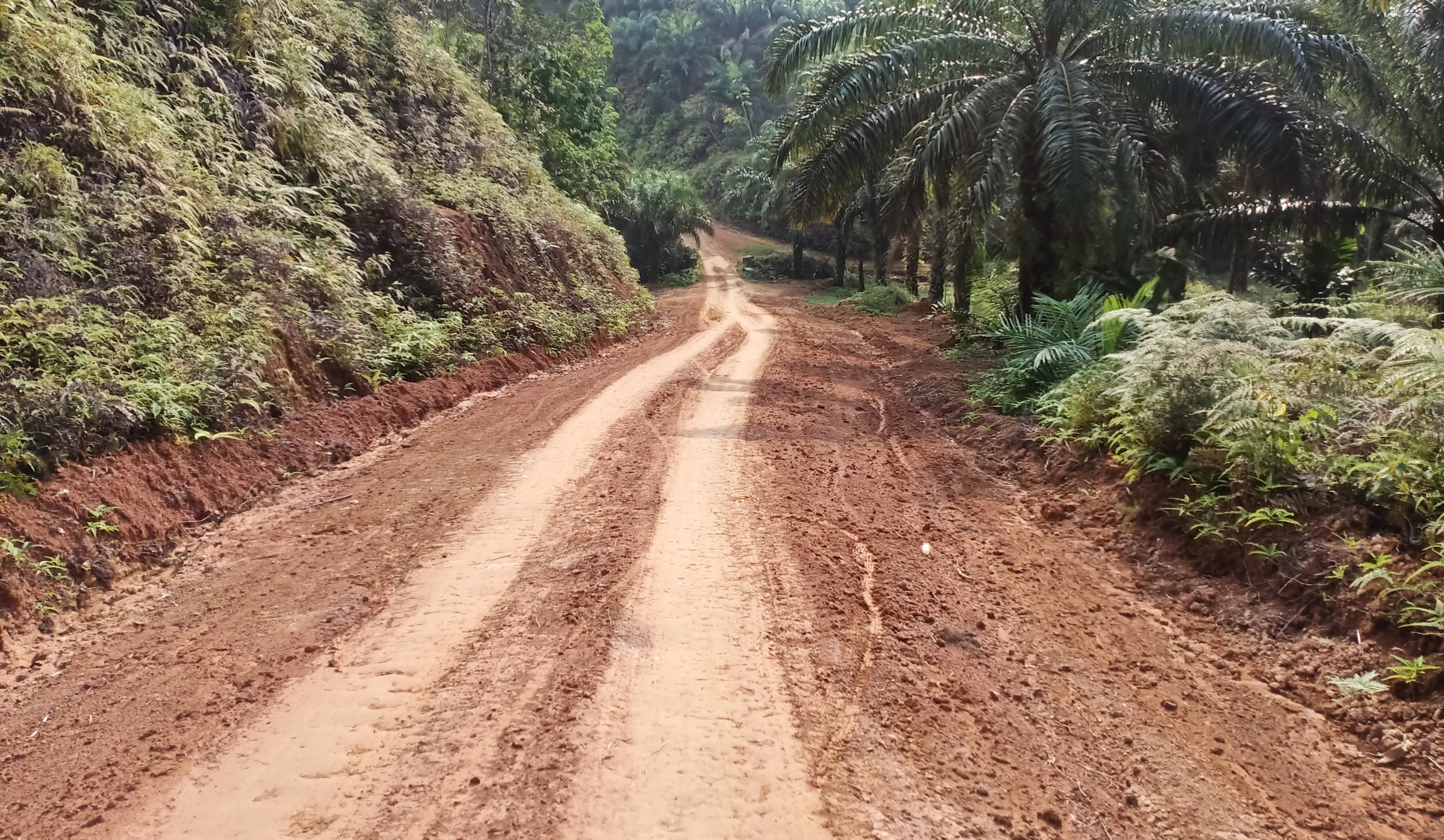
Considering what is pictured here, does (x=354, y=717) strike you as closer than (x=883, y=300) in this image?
Yes

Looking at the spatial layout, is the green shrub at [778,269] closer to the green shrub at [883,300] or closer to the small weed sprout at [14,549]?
the green shrub at [883,300]

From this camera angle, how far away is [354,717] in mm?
3350

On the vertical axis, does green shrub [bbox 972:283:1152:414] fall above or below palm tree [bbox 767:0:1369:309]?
below

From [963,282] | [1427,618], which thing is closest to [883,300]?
[963,282]

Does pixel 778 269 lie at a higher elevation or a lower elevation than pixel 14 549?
higher

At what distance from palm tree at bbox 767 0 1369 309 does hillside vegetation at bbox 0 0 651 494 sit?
626 centimetres

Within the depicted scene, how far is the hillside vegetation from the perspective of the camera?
5.98 metres

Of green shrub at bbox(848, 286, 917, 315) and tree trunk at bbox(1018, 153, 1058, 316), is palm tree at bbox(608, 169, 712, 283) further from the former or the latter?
tree trunk at bbox(1018, 153, 1058, 316)

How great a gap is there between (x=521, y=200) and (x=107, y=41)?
30.2ft

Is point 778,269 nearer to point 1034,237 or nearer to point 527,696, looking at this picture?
point 1034,237

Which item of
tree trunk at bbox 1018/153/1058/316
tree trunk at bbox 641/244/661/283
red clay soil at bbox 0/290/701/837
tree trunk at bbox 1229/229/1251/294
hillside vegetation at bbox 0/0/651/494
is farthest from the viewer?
tree trunk at bbox 641/244/661/283

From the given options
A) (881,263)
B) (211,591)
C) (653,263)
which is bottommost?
(211,591)

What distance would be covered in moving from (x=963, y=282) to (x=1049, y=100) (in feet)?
18.5

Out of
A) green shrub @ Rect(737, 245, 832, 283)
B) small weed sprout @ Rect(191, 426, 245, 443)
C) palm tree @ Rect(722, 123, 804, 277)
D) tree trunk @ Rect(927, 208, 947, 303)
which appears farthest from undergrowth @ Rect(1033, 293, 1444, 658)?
green shrub @ Rect(737, 245, 832, 283)
